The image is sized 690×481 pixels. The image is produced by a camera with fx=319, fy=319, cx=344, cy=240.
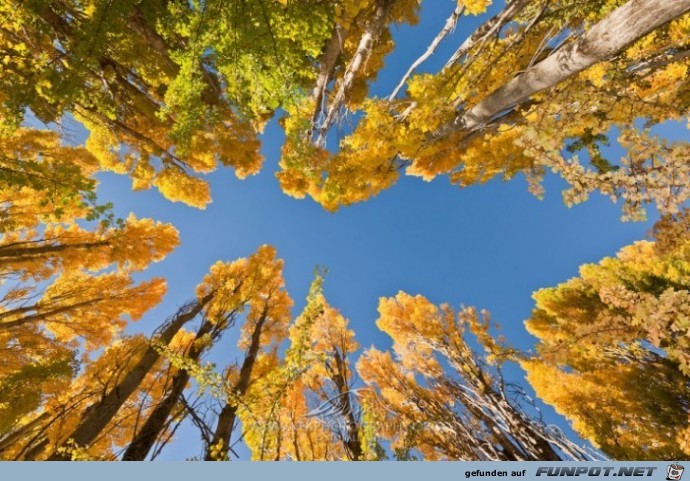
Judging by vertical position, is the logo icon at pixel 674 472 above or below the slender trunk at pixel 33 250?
below

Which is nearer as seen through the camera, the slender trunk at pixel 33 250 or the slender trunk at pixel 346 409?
the slender trunk at pixel 346 409

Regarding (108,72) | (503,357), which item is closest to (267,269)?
(108,72)

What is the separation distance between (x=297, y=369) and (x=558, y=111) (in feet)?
13.2

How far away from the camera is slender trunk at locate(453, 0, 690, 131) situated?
2480 millimetres

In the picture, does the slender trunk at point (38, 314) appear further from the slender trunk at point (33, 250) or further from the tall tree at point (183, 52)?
the tall tree at point (183, 52)

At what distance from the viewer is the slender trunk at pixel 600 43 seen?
2.48 metres

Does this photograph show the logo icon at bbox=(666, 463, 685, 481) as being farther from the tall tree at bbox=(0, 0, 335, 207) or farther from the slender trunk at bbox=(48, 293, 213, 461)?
the slender trunk at bbox=(48, 293, 213, 461)

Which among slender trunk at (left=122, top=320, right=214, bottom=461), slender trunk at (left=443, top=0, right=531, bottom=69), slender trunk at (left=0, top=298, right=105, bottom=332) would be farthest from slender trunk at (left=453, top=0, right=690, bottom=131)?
slender trunk at (left=0, top=298, right=105, bottom=332)

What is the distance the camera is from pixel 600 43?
9.20ft

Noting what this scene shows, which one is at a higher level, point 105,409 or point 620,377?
point 620,377

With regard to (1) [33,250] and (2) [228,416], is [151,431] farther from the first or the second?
(1) [33,250]

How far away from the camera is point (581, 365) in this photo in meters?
10.9

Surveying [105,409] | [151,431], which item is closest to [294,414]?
[151,431]

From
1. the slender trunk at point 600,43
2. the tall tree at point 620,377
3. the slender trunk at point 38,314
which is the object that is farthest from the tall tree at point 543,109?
the slender trunk at point 38,314
